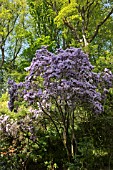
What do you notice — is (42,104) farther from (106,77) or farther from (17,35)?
(17,35)

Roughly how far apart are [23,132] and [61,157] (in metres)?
1.36

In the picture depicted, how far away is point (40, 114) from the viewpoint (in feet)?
23.0

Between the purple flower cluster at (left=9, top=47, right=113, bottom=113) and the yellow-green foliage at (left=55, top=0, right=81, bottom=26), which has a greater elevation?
the yellow-green foliage at (left=55, top=0, right=81, bottom=26)

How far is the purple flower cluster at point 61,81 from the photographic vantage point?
607cm

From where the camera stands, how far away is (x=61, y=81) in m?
6.07

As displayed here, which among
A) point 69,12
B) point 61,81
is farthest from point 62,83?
point 69,12

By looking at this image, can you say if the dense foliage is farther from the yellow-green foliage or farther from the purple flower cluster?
the yellow-green foliage

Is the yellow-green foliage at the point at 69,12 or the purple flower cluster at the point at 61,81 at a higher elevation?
the yellow-green foliage at the point at 69,12

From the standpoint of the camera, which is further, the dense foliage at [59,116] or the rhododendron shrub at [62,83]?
the dense foliage at [59,116]

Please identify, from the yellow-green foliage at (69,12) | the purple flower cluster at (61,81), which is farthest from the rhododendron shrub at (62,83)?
the yellow-green foliage at (69,12)

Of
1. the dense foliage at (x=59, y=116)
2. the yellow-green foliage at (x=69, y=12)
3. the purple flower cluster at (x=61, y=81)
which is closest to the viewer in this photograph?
the purple flower cluster at (x=61, y=81)

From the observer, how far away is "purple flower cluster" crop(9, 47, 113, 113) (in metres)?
6.07

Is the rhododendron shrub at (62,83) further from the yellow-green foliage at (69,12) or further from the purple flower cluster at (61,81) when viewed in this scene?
the yellow-green foliage at (69,12)

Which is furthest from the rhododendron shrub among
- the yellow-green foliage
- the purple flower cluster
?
the yellow-green foliage
